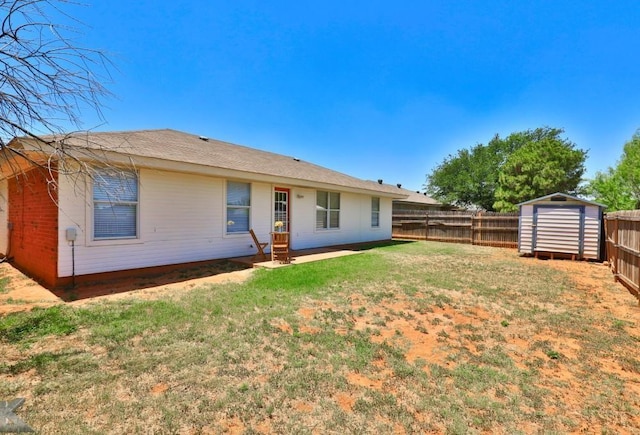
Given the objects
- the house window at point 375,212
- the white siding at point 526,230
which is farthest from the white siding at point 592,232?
the house window at point 375,212

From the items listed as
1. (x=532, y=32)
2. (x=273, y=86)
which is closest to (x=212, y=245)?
(x=273, y=86)

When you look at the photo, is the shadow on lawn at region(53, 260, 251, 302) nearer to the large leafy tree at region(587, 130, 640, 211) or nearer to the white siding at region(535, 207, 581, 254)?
the white siding at region(535, 207, 581, 254)

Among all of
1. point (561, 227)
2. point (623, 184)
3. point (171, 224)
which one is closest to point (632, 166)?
point (623, 184)

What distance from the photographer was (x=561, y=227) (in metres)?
10.9

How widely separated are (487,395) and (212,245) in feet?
24.5

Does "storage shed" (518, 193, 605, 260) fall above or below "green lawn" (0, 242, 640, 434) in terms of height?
above

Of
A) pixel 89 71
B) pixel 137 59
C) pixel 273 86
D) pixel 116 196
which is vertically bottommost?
pixel 116 196

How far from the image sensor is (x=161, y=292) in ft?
18.1

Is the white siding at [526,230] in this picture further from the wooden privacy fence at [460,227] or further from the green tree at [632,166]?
the green tree at [632,166]

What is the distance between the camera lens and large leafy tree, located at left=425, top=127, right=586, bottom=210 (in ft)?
86.3

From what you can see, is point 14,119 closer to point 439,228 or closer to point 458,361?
point 458,361

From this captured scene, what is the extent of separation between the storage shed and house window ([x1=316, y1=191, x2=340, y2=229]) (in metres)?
7.54

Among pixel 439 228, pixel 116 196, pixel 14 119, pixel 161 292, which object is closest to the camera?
pixel 14 119

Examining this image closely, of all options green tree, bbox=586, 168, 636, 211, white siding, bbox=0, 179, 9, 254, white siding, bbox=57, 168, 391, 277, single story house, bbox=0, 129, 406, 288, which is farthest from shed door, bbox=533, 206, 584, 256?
green tree, bbox=586, 168, 636, 211
